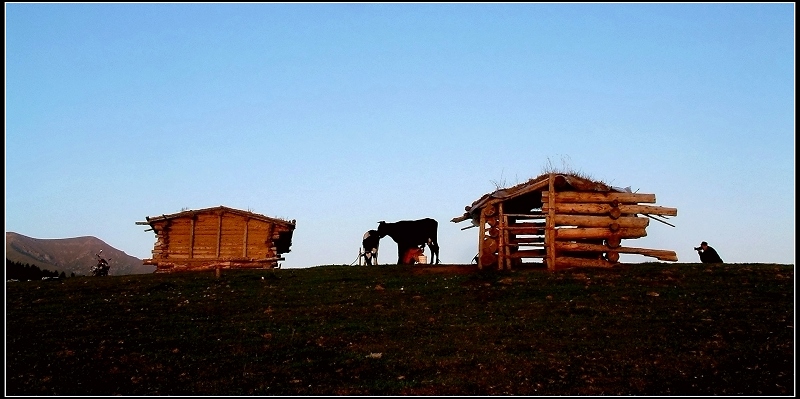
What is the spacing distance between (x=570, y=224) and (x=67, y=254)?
10298cm

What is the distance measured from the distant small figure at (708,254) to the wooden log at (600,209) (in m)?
3.66

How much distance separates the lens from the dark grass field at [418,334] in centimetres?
1560

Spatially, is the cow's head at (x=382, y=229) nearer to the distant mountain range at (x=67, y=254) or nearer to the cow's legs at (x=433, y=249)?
the cow's legs at (x=433, y=249)

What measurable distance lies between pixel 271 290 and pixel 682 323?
1382 centimetres

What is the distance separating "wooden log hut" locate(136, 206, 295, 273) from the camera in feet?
132

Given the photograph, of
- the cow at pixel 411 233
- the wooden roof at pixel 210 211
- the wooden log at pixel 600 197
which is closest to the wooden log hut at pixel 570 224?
the wooden log at pixel 600 197

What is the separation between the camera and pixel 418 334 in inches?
773

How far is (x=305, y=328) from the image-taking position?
67.6 ft

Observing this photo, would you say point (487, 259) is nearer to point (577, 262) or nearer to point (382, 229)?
point (577, 262)

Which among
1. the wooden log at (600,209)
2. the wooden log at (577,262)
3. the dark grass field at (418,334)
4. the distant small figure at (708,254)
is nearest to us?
the dark grass field at (418,334)

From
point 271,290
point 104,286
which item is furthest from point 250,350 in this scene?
point 104,286

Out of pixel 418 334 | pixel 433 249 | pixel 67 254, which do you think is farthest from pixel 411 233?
pixel 67 254

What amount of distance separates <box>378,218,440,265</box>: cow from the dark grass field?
809 centimetres

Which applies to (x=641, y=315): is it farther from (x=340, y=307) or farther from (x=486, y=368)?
(x=340, y=307)
